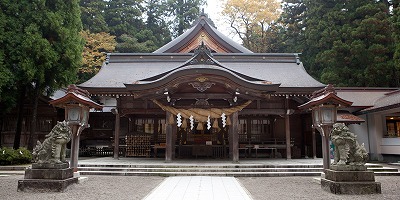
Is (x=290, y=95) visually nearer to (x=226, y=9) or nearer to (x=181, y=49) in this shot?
(x=181, y=49)

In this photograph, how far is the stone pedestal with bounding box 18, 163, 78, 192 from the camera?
7.02m

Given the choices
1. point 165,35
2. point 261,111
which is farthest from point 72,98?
point 165,35

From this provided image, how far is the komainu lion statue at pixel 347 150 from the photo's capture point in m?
7.03

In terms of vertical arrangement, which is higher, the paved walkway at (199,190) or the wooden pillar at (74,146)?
the wooden pillar at (74,146)

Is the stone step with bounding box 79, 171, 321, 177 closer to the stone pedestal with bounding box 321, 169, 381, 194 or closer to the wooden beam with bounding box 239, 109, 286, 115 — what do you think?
the stone pedestal with bounding box 321, 169, 381, 194

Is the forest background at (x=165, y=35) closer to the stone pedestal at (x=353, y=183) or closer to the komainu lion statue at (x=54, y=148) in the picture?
the komainu lion statue at (x=54, y=148)

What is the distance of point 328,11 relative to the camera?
82.6 feet

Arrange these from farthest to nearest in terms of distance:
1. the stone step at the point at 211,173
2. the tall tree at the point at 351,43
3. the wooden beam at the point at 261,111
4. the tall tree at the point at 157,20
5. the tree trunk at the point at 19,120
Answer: the tall tree at the point at 157,20, the tall tree at the point at 351,43, the tree trunk at the point at 19,120, the wooden beam at the point at 261,111, the stone step at the point at 211,173

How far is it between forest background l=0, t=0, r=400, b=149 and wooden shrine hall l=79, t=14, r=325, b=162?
105 inches

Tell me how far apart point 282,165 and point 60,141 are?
24.4 feet

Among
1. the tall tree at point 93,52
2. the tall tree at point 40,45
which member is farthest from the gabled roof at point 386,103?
the tall tree at point 93,52

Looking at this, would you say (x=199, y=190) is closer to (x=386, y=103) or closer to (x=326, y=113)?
(x=326, y=113)

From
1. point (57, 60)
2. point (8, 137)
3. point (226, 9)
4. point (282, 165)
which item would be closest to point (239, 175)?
point (282, 165)

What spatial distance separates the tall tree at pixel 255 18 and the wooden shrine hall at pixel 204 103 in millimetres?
14217
